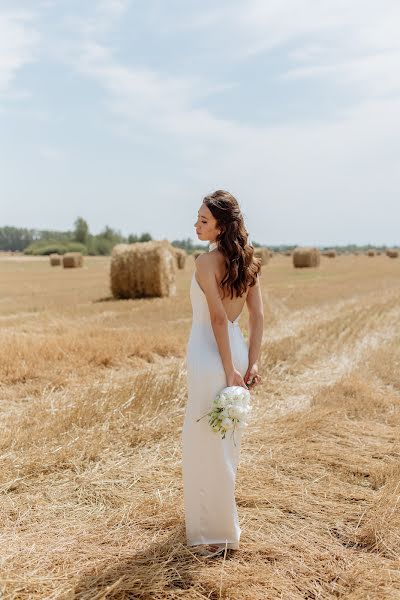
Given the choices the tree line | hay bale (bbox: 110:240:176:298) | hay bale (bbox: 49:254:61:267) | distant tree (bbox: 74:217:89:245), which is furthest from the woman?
distant tree (bbox: 74:217:89:245)

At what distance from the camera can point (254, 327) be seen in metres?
3.93

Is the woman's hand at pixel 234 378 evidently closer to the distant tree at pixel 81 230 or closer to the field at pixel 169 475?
the field at pixel 169 475

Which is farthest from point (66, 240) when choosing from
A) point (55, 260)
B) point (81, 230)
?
point (55, 260)

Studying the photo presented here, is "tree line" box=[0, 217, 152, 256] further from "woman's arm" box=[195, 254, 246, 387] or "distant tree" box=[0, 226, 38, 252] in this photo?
"woman's arm" box=[195, 254, 246, 387]

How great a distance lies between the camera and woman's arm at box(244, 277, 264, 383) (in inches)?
149

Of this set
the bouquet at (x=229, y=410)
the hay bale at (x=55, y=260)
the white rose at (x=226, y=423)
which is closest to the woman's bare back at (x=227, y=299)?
the bouquet at (x=229, y=410)

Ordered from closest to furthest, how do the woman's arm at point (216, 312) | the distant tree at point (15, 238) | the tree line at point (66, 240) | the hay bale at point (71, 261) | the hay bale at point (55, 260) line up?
the woman's arm at point (216, 312) → the hay bale at point (71, 261) → the hay bale at point (55, 260) → the tree line at point (66, 240) → the distant tree at point (15, 238)

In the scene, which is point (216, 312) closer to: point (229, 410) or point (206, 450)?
point (229, 410)

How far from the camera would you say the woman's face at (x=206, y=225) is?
3617mm

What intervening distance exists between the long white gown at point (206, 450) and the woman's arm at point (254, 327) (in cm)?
5

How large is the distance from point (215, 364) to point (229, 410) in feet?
1.01

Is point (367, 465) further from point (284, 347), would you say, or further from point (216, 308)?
point (284, 347)

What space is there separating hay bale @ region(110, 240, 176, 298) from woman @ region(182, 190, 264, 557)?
43.3 ft

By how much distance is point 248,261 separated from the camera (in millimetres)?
3682
